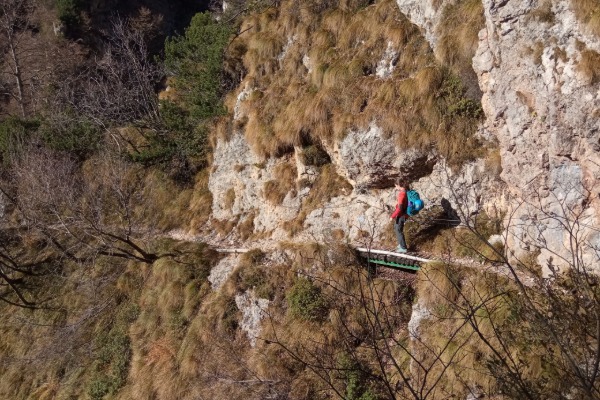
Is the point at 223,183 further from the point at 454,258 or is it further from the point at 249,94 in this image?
the point at 454,258

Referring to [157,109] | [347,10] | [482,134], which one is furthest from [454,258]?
[157,109]

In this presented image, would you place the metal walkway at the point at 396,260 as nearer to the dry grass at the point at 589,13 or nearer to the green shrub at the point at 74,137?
the dry grass at the point at 589,13

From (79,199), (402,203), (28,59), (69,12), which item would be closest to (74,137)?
(79,199)

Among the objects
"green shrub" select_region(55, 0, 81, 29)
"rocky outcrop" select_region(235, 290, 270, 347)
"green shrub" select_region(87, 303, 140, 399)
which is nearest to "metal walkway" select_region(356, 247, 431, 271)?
"rocky outcrop" select_region(235, 290, 270, 347)

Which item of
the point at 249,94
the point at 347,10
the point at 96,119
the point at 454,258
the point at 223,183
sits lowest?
the point at 454,258

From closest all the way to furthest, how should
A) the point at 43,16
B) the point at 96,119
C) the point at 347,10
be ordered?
the point at 347,10 < the point at 96,119 < the point at 43,16

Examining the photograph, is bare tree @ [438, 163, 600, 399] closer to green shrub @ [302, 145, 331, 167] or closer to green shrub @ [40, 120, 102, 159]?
green shrub @ [302, 145, 331, 167]

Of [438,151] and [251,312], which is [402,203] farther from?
[251,312]
